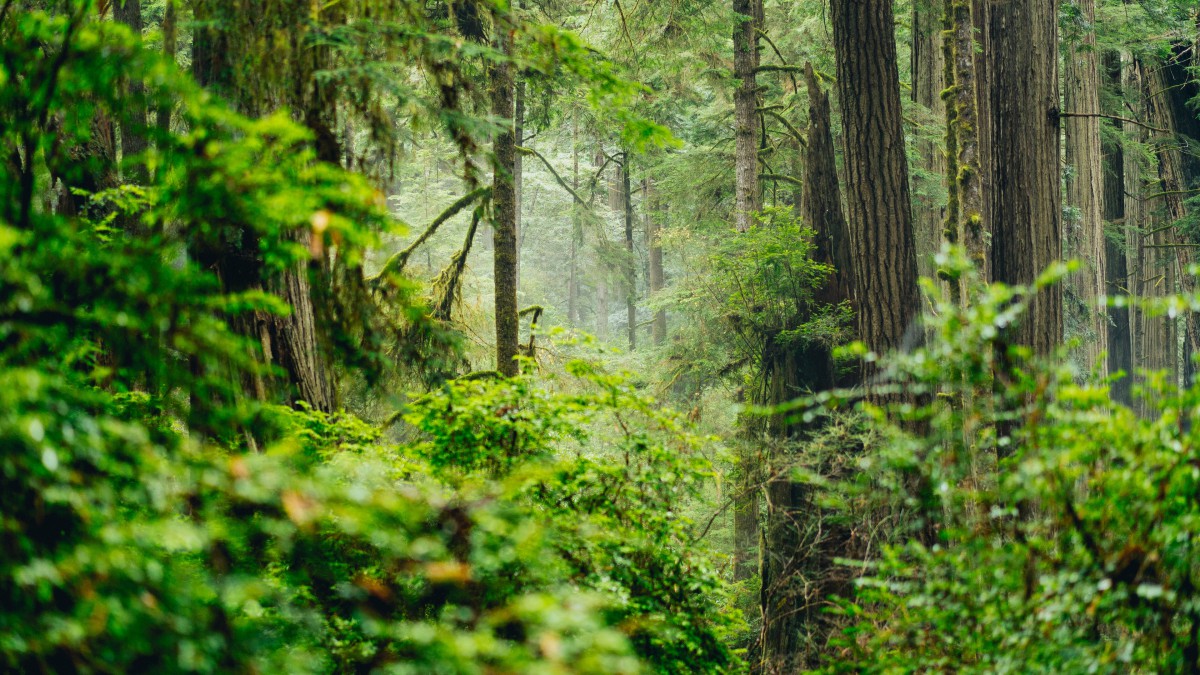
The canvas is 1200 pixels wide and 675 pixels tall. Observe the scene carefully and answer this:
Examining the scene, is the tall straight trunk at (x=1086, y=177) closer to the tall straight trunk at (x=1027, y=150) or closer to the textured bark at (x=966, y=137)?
the textured bark at (x=966, y=137)

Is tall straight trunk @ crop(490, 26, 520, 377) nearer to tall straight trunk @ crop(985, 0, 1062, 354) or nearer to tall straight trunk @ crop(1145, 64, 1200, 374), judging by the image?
tall straight trunk @ crop(985, 0, 1062, 354)

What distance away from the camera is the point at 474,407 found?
15.5ft

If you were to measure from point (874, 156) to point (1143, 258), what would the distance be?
1942 cm

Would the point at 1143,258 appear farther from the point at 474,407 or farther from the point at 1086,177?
the point at 474,407

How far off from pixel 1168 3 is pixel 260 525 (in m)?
23.2

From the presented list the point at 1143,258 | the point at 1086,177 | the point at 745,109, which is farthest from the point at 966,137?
the point at 1143,258

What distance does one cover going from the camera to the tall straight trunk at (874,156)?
9.00 m

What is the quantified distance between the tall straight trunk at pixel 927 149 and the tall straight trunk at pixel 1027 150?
5.25 metres

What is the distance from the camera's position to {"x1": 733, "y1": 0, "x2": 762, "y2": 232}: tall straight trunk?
44.8 ft

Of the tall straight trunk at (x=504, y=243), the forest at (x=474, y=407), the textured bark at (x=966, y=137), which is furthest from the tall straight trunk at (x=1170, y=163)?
the tall straight trunk at (x=504, y=243)

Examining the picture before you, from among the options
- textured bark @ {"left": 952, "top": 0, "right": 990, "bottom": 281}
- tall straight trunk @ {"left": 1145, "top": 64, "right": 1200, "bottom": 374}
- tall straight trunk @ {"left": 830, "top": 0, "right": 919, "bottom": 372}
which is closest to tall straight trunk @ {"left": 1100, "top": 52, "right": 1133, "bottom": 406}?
tall straight trunk @ {"left": 1145, "top": 64, "right": 1200, "bottom": 374}

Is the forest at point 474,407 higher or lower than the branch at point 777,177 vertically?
lower

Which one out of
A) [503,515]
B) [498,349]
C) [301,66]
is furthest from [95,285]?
[498,349]

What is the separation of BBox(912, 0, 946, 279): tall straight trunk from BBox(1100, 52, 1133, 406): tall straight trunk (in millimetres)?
8440
